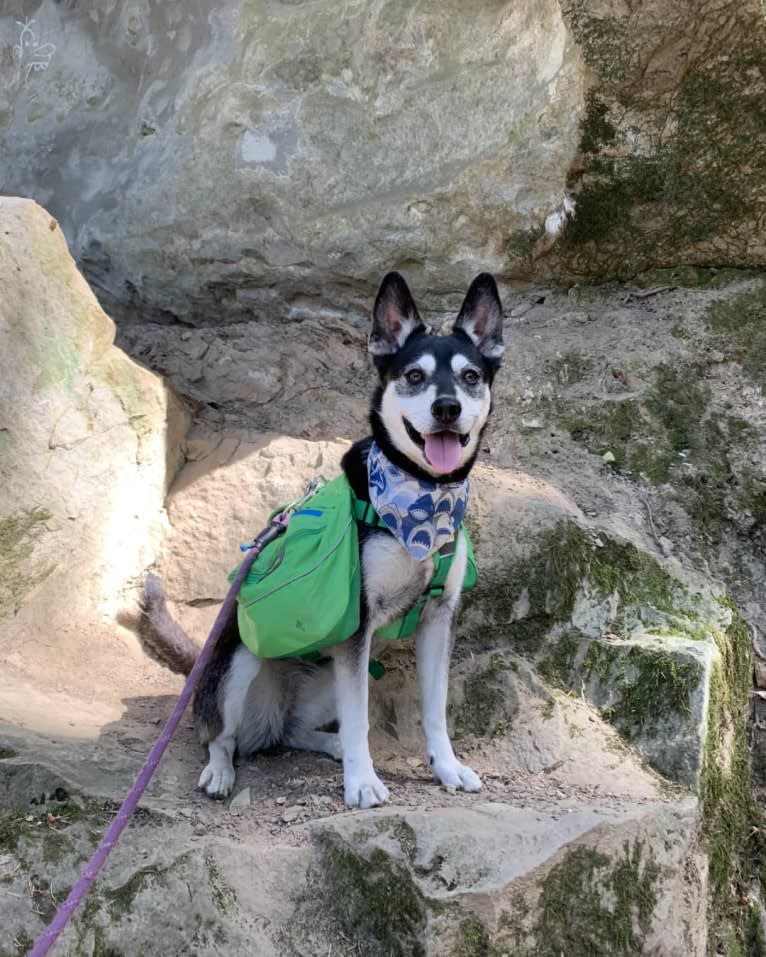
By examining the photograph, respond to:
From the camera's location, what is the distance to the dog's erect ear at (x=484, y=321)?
3939mm

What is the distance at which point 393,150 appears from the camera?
20.6ft

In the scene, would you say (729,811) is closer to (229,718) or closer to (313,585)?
(313,585)

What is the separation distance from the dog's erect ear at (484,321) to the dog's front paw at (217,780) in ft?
6.65

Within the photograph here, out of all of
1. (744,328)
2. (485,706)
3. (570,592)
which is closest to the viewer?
(485,706)

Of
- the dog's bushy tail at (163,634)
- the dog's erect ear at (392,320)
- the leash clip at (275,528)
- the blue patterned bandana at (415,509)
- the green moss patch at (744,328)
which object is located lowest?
the dog's bushy tail at (163,634)

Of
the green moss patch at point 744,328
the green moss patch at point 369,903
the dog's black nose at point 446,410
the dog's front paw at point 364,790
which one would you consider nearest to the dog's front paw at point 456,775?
the dog's front paw at point 364,790

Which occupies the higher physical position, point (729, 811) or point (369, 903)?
point (729, 811)

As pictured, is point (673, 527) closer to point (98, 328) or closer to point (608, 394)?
point (608, 394)

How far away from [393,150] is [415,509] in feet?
12.0

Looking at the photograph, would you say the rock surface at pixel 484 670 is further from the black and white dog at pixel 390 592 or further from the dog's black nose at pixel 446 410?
the dog's black nose at pixel 446 410

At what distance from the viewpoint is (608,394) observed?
5.53m

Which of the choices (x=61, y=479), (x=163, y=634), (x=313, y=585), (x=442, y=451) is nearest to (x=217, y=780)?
(x=313, y=585)

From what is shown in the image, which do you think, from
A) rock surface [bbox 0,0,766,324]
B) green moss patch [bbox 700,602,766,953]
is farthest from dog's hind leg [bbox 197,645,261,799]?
rock surface [bbox 0,0,766,324]

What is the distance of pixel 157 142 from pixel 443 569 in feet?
15.4
